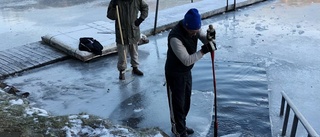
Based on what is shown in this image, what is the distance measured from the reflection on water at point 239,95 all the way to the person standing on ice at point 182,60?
0.47m

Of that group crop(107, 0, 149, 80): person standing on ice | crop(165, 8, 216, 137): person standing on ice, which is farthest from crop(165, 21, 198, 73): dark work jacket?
crop(107, 0, 149, 80): person standing on ice

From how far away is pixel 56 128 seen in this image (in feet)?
13.1

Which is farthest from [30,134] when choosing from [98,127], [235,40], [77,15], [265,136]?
[77,15]

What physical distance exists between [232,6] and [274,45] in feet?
9.97

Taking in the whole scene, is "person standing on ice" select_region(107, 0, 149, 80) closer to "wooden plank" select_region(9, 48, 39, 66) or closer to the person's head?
"wooden plank" select_region(9, 48, 39, 66)

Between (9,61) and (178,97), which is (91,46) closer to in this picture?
(9,61)

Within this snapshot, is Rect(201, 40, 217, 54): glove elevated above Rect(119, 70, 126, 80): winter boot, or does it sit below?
above

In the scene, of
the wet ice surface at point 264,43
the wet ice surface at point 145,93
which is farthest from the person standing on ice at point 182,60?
the wet ice surface at point 264,43

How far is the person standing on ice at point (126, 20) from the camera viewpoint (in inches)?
218

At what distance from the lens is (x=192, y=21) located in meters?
3.56

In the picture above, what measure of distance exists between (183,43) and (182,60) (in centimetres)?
19

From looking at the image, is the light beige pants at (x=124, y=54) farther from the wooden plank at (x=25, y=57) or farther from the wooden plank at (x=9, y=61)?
the wooden plank at (x=9, y=61)

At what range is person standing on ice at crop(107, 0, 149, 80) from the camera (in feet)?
18.2

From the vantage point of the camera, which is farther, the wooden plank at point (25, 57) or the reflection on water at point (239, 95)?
the wooden plank at point (25, 57)
